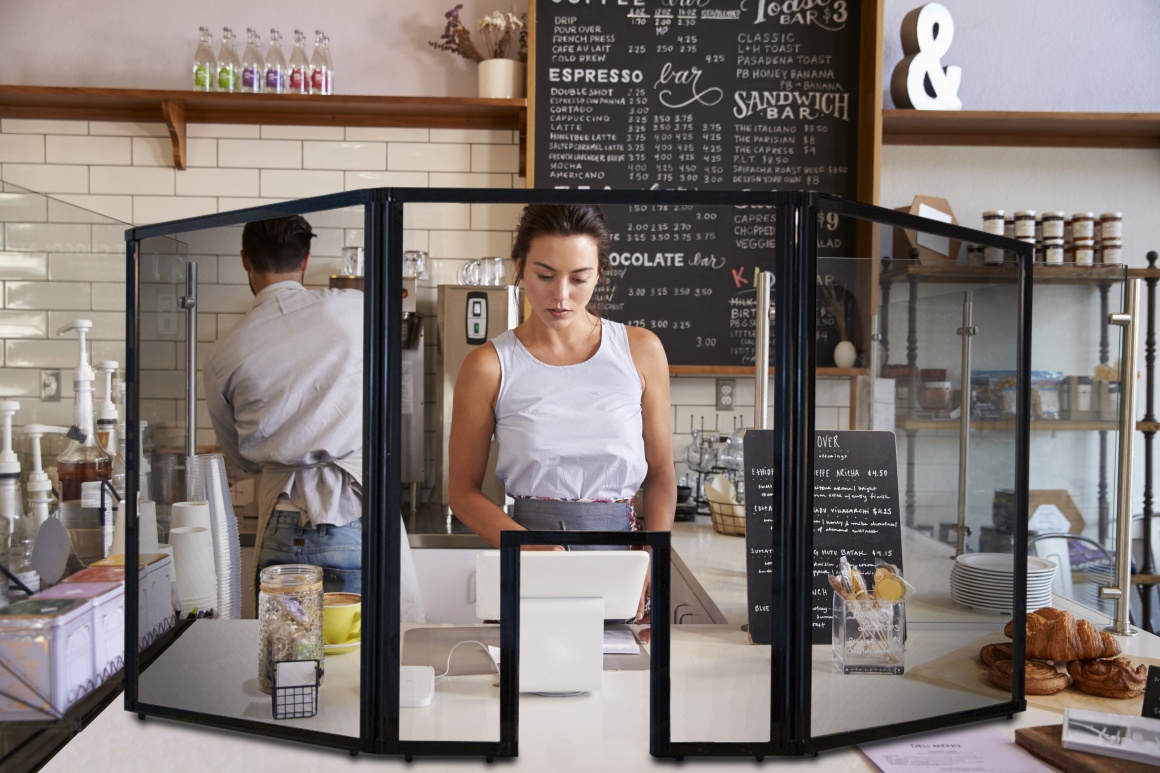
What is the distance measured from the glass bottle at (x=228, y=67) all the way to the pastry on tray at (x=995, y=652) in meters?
2.74

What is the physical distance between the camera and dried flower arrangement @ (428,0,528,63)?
3053mm

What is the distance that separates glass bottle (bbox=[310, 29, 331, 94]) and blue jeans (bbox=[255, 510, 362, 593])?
2405mm

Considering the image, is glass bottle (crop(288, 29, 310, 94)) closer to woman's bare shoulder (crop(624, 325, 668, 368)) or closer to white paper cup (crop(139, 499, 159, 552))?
white paper cup (crop(139, 499, 159, 552))

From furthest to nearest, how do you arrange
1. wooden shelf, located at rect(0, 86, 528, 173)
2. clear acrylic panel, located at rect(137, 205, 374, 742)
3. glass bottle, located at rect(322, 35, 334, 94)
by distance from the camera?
glass bottle, located at rect(322, 35, 334, 94), wooden shelf, located at rect(0, 86, 528, 173), clear acrylic panel, located at rect(137, 205, 374, 742)

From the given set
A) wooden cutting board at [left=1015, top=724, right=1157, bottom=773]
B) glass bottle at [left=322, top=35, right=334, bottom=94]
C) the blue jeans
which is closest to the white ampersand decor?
glass bottle at [left=322, top=35, right=334, bottom=94]

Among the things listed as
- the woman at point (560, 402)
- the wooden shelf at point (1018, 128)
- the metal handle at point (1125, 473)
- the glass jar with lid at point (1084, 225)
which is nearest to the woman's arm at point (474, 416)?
the woman at point (560, 402)

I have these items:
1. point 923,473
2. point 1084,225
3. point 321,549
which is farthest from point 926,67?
point 321,549

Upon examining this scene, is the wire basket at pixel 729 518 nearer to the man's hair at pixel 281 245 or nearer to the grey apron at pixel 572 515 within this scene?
the grey apron at pixel 572 515

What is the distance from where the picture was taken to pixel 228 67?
3.02 meters

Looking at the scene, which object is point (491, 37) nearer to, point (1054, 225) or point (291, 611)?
point (1054, 225)

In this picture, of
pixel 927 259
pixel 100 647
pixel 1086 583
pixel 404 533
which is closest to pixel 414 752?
pixel 404 533

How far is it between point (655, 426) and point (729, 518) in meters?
0.26

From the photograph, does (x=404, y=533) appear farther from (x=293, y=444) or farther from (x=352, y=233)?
(x=352, y=233)

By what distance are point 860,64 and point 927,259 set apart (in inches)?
94.0
